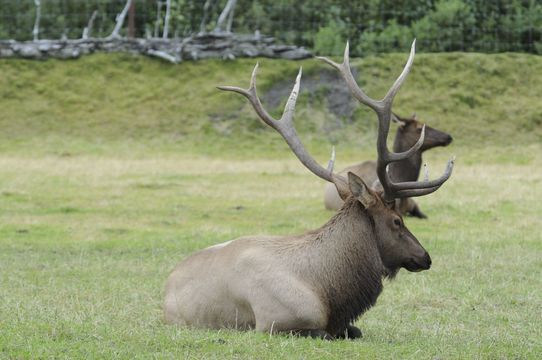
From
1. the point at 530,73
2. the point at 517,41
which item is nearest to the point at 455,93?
the point at 530,73

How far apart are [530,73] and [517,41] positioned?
10.6 ft

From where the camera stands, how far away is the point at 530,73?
35.2 metres

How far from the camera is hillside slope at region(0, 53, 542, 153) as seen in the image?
3134 cm

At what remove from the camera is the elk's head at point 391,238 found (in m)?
8.31

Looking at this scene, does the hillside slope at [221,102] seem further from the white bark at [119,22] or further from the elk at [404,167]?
the elk at [404,167]

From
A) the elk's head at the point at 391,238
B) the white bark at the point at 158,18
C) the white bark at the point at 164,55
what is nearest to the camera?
the elk's head at the point at 391,238

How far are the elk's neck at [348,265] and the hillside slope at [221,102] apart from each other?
21.6 metres

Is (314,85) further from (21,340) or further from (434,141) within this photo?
(21,340)

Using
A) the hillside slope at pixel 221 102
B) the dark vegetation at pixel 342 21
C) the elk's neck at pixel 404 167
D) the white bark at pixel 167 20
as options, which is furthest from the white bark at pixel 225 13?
the elk's neck at pixel 404 167

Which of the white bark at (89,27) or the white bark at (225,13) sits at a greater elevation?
the white bark at (225,13)

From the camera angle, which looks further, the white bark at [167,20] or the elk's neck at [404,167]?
the white bark at [167,20]

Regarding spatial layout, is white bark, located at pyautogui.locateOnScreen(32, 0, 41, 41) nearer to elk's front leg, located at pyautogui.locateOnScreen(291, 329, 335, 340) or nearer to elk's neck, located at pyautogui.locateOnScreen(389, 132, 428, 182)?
elk's neck, located at pyautogui.locateOnScreen(389, 132, 428, 182)

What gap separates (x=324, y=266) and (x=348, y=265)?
0.19 meters

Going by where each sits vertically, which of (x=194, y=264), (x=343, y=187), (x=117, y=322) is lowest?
(x=117, y=322)
